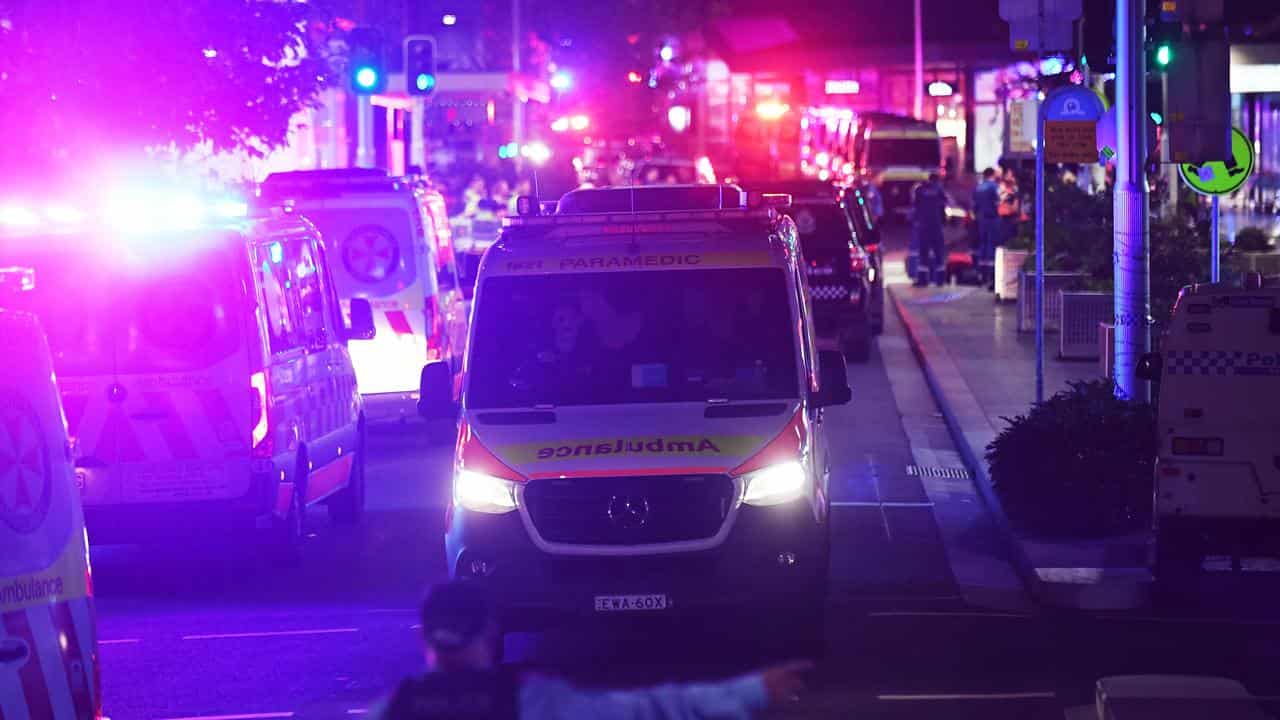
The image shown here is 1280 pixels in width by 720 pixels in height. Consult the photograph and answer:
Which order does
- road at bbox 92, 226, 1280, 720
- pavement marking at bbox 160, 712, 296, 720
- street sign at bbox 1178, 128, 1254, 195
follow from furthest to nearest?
1. street sign at bbox 1178, 128, 1254, 195
2. road at bbox 92, 226, 1280, 720
3. pavement marking at bbox 160, 712, 296, 720

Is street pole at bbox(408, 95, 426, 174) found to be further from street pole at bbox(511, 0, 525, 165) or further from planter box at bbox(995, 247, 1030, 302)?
planter box at bbox(995, 247, 1030, 302)

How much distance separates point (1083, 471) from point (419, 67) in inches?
726

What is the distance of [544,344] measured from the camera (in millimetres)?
10984

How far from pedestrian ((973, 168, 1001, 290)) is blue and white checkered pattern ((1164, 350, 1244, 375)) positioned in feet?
79.3

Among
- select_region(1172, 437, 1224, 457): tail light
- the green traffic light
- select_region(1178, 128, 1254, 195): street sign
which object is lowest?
select_region(1172, 437, 1224, 457): tail light

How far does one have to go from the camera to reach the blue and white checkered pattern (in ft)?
38.0

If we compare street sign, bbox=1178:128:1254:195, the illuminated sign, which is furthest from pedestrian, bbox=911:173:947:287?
the illuminated sign

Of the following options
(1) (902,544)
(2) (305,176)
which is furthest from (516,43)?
(1) (902,544)

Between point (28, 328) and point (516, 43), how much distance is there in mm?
55634

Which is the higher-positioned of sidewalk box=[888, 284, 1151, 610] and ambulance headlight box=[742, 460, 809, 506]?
ambulance headlight box=[742, 460, 809, 506]

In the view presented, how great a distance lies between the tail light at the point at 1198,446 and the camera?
11.6 meters

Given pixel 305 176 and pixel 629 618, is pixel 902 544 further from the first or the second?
pixel 305 176

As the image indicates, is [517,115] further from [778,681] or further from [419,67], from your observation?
[778,681]

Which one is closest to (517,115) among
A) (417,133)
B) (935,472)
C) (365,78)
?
(417,133)
